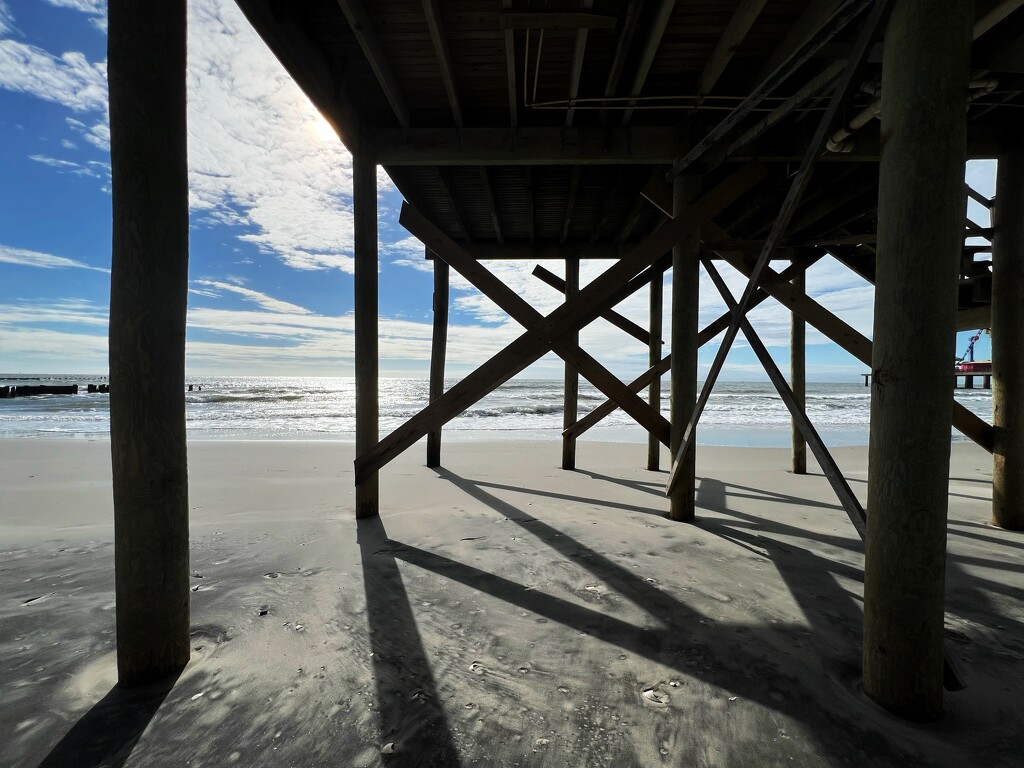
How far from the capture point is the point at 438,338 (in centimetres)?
780

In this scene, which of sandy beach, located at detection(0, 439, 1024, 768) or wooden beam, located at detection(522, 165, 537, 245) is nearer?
sandy beach, located at detection(0, 439, 1024, 768)

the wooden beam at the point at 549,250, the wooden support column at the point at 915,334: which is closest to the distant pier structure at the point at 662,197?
the wooden support column at the point at 915,334

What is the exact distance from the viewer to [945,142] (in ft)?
5.30

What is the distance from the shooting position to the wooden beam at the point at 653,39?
296 cm

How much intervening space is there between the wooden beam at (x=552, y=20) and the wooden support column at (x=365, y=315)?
6.73ft

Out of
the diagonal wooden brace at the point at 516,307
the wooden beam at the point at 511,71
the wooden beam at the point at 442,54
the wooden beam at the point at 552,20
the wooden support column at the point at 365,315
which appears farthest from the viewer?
the wooden support column at the point at 365,315

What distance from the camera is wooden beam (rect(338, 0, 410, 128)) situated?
3057mm

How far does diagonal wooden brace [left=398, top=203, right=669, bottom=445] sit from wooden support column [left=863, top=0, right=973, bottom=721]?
2.47 meters

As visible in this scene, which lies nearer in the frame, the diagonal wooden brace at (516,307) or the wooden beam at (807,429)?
the wooden beam at (807,429)

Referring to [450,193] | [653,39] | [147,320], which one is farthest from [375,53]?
[147,320]

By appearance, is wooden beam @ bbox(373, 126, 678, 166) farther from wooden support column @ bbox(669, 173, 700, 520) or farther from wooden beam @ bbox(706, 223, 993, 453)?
wooden beam @ bbox(706, 223, 993, 453)

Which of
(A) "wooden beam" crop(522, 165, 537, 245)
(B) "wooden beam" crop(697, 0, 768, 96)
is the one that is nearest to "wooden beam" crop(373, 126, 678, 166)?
(B) "wooden beam" crop(697, 0, 768, 96)

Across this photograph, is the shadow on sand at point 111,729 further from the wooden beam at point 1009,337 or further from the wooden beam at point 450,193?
the wooden beam at point 1009,337

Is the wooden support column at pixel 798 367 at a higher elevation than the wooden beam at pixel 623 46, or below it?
below
